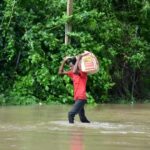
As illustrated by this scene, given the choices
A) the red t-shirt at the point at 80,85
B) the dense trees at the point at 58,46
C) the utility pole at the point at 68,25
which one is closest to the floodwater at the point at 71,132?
the red t-shirt at the point at 80,85

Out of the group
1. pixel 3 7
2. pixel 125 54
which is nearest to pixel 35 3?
pixel 3 7

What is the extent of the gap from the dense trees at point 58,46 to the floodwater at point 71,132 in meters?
4.97

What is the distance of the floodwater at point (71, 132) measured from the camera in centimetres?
802

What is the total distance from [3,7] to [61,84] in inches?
154

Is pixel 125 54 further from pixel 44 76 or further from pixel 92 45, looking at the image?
pixel 44 76

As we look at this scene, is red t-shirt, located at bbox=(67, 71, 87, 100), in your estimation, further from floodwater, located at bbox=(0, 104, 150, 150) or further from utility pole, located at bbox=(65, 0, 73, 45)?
utility pole, located at bbox=(65, 0, 73, 45)

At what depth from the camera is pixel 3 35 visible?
19.2m

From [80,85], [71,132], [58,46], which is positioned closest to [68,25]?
[58,46]

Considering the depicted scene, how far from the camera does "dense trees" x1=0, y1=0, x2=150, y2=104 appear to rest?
61.5ft

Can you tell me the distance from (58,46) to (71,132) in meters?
9.94

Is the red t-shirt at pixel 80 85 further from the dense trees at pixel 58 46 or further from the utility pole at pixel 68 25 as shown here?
the utility pole at pixel 68 25

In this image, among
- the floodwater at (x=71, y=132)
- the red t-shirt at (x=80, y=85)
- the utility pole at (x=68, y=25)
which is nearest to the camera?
the floodwater at (x=71, y=132)

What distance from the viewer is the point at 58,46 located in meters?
19.5

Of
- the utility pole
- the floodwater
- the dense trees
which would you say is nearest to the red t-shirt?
the floodwater
